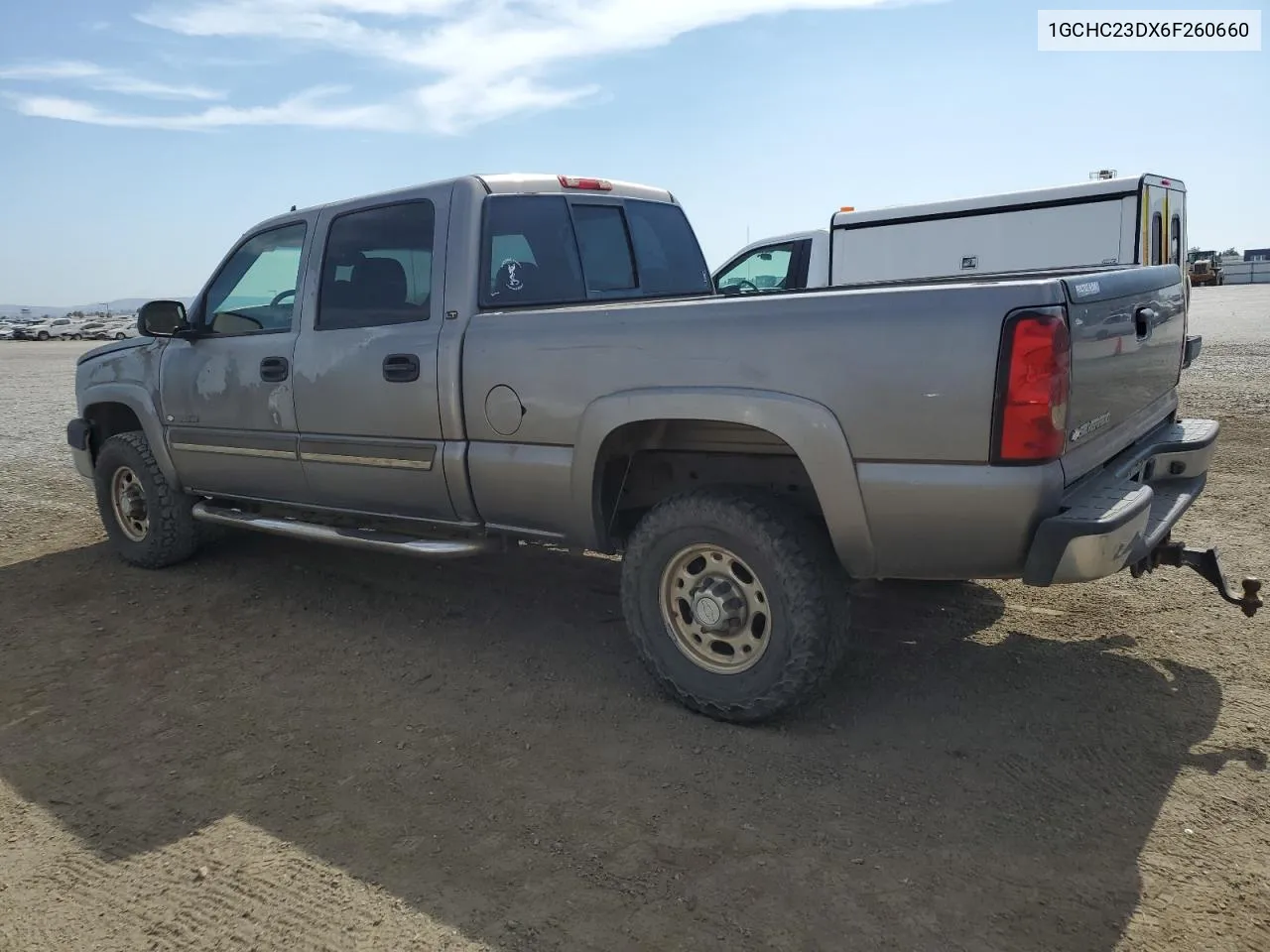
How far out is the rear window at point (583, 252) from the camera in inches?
169

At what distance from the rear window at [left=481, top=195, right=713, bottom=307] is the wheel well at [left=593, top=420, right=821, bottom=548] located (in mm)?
932

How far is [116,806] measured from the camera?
3.20 metres

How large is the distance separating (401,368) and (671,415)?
4.61 feet

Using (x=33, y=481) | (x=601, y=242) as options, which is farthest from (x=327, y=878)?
(x=33, y=481)

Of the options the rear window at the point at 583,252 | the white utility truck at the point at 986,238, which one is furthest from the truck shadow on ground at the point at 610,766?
the white utility truck at the point at 986,238

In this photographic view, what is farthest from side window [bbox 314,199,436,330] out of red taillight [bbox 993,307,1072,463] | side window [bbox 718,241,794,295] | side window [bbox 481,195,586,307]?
side window [bbox 718,241,794,295]

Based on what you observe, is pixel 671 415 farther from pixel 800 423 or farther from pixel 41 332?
pixel 41 332

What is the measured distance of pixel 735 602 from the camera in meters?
3.54

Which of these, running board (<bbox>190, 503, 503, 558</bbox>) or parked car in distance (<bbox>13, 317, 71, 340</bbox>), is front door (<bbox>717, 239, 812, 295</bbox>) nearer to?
running board (<bbox>190, 503, 503, 558</bbox>)

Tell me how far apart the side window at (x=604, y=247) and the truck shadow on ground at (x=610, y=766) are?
5.35ft

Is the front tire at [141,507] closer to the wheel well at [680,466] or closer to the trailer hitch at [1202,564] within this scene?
the wheel well at [680,466]

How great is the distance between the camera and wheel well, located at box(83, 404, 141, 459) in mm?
6129

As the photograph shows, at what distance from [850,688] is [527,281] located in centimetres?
223

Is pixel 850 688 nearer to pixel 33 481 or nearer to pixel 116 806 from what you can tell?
pixel 116 806
